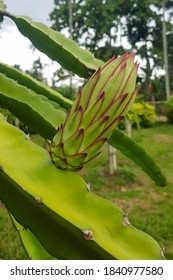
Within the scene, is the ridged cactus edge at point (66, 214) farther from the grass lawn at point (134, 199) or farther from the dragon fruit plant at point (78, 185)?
the grass lawn at point (134, 199)

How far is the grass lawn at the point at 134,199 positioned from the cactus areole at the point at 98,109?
164 cm

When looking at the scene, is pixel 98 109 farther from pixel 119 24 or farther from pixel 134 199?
pixel 119 24

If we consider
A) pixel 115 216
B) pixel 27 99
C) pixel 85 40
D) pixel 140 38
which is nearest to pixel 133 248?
pixel 115 216

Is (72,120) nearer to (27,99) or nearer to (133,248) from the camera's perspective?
(133,248)

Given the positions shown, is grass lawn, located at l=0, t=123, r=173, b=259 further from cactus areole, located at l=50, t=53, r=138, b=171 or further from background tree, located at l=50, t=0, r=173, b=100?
background tree, located at l=50, t=0, r=173, b=100

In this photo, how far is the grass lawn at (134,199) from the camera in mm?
2676

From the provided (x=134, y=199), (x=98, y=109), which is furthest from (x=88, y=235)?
(x=134, y=199)

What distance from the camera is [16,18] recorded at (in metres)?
0.89

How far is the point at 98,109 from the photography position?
0.53m

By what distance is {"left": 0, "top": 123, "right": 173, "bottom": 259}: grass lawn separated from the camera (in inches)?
105

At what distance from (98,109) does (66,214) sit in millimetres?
130

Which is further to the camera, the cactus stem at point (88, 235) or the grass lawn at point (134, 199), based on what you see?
the grass lawn at point (134, 199)

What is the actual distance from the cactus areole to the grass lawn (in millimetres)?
1639

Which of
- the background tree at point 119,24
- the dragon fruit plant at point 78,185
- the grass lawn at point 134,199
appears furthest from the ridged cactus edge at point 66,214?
the background tree at point 119,24
